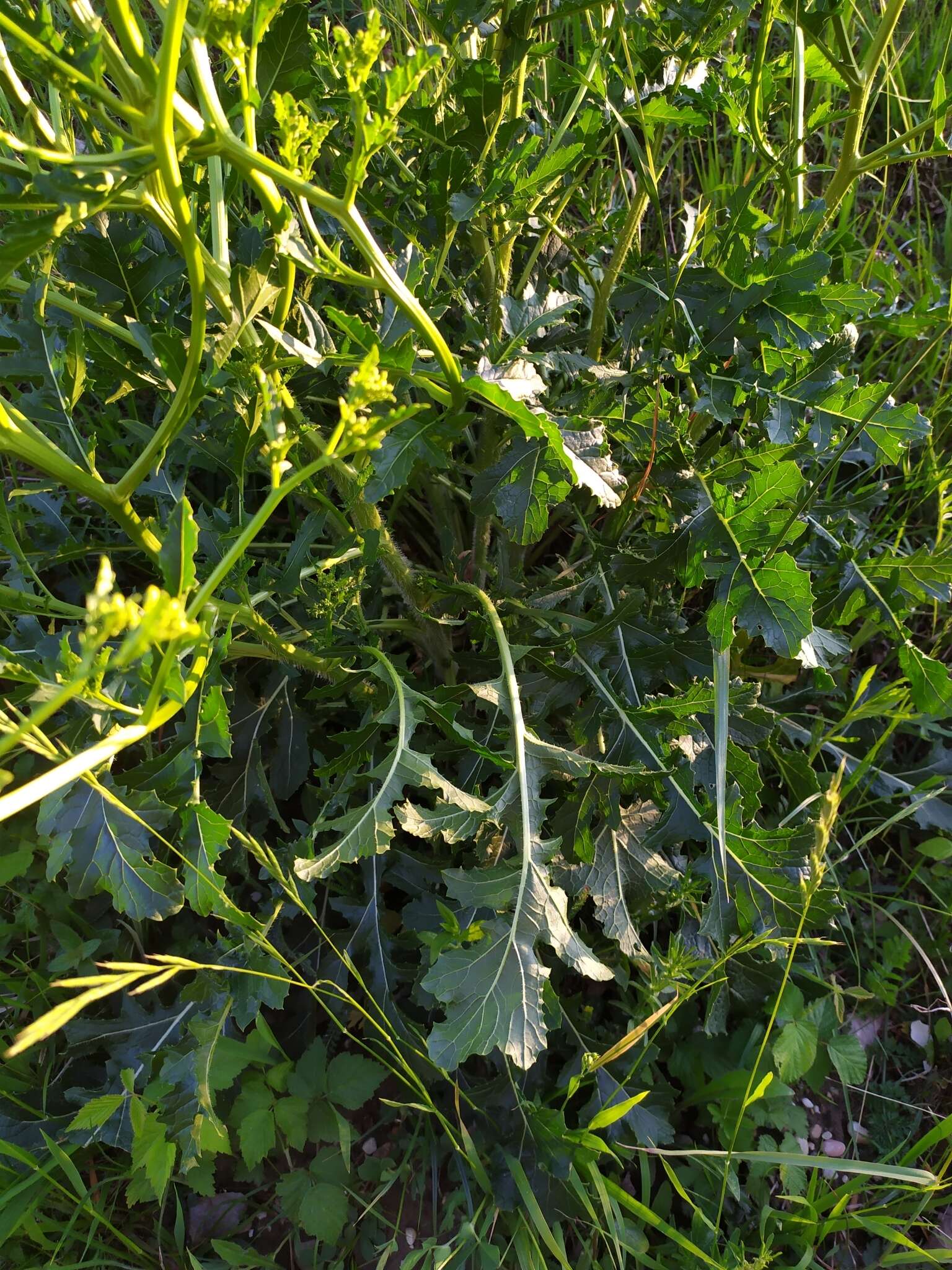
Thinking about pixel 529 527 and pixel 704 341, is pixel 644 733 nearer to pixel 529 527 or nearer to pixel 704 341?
pixel 529 527

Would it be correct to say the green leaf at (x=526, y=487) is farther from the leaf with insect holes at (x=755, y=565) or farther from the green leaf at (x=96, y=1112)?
the green leaf at (x=96, y=1112)

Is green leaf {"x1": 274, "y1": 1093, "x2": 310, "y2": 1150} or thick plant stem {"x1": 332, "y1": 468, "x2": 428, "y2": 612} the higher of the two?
thick plant stem {"x1": 332, "y1": 468, "x2": 428, "y2": 612}

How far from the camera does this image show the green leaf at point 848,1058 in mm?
1630

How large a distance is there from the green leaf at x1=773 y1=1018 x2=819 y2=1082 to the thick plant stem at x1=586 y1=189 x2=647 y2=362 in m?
1.20

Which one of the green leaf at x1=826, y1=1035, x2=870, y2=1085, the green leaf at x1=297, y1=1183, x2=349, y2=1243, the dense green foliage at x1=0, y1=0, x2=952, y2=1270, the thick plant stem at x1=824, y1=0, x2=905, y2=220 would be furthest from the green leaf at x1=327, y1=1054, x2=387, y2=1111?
the thick plant stem at x1=824, y1=0, x2=905, y2=220

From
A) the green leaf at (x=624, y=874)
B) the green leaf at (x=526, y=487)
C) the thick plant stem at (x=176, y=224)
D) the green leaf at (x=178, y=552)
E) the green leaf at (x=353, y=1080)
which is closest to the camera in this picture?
the thick plant stem at (x=176, y=224)

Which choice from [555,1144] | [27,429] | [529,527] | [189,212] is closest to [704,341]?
[529,527]

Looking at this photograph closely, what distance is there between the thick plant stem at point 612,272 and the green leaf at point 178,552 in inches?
33.8

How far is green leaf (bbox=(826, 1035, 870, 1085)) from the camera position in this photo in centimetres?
163

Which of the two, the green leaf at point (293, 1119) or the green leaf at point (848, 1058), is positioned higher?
the green leaf at point (293, 1119)

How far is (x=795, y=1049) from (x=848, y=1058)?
0.50 feet

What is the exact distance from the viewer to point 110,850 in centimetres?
119

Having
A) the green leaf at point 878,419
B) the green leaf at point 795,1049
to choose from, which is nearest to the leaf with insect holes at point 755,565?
the green leaf at point 878,419

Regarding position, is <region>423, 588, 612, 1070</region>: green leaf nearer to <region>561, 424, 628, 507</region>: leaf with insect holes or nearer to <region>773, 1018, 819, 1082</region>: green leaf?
<region>561, 424, 628, 507</region>: leaf with insect holes
